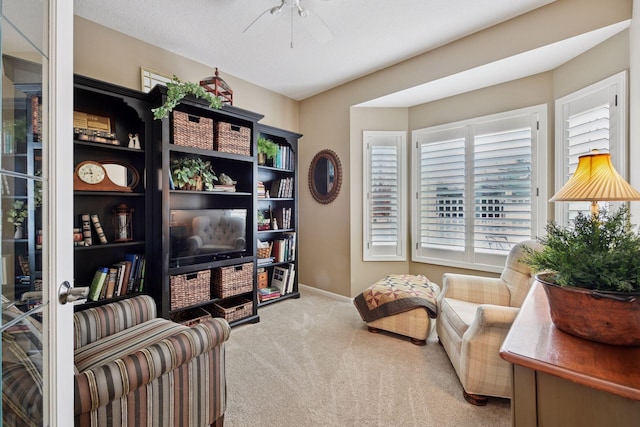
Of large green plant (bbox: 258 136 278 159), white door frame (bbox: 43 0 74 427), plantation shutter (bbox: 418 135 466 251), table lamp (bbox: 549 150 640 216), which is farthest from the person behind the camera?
large green plant (bbox: 258 136 278 159)

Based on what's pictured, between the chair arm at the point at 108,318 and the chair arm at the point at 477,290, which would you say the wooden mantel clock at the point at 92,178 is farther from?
the chair arm at the point at 477,290

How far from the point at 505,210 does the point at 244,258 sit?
2.81 meters

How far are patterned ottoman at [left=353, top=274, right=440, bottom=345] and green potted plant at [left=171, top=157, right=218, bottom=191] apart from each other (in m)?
1.93

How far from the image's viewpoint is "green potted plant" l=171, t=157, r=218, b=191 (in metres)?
2.66

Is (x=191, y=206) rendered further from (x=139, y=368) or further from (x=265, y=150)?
(x=139, y=368)

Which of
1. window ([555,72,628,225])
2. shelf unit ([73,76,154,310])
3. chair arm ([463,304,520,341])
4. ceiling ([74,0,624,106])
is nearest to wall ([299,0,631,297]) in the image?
ceiling ([74,0,624,106])

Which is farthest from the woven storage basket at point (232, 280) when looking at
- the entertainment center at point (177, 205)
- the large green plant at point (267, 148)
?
A: the large green plant at point (267, 148)

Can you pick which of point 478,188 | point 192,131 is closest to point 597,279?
point 478,188

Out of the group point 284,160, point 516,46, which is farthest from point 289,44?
point 516,46

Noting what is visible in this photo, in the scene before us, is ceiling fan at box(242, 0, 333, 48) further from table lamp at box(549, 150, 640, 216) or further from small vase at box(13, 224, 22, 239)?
small vase at box(13, 224, 22, 239)

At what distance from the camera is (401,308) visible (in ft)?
8.26

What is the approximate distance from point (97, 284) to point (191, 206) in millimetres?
1114

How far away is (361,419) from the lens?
64.6 inches

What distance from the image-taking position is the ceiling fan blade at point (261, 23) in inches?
92.1
